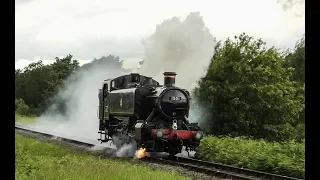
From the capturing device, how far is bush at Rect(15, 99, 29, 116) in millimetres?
41156

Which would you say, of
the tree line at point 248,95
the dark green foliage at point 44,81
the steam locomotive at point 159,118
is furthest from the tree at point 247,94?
the dark green foliage at point 44,81

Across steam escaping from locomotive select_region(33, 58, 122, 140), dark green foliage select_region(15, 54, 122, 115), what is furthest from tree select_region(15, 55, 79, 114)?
steam escaping from locomotive select_region(33, 58, 122, 140)

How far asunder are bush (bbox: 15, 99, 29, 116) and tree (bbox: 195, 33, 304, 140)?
21687 mm

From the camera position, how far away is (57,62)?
1897 inches

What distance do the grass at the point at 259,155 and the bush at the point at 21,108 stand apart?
29.2 metres

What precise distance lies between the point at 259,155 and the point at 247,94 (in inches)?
500

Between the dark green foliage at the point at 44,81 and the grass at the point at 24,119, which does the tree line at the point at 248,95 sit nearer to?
the dark green foliage at the point at 44,81

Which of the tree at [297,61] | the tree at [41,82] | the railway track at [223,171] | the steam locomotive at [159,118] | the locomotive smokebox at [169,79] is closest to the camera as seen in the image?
the railway track at [223,171]

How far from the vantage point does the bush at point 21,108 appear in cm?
4116

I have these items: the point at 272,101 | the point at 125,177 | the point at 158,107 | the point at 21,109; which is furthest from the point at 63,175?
the point at 21,109

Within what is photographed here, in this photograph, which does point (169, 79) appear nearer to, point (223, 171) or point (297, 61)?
point (223, 171)

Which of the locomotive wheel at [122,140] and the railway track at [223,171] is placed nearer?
the railway track at [223,171]
